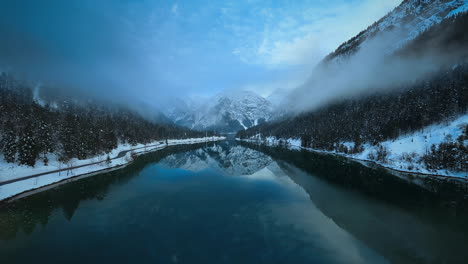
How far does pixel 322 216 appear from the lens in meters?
25.2

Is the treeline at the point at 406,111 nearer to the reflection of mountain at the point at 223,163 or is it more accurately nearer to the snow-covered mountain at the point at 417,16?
the reflection of mountain at the point at 223,163

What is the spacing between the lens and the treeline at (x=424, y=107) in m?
48.5

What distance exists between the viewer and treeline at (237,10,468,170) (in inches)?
1908

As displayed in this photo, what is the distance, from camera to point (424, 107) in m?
71.2

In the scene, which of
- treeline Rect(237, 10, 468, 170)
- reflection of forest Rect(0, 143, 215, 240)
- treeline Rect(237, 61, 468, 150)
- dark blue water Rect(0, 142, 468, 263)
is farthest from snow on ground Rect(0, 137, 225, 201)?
treeline Rect(237, 61, 468, 150)

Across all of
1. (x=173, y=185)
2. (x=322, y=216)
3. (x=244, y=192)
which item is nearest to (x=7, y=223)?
(x=173, y=185)

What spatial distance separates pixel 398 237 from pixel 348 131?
310ft

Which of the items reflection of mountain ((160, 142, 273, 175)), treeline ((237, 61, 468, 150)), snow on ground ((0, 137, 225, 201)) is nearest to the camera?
snow on ground ((0, 137, 225, 201))

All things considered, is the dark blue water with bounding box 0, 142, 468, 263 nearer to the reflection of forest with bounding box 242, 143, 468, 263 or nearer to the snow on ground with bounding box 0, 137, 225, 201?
the reflection of forest with bounding box 242, 143, 468, 263

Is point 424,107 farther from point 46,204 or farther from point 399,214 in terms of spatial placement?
point 46,204

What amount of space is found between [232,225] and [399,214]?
23.4 meters

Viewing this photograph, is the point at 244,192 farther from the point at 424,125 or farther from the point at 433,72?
the point at 433,72

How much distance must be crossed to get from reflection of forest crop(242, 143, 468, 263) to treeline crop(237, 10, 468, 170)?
39.4 ft

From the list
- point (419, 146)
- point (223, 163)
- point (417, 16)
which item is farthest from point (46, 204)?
point (417, 16)
